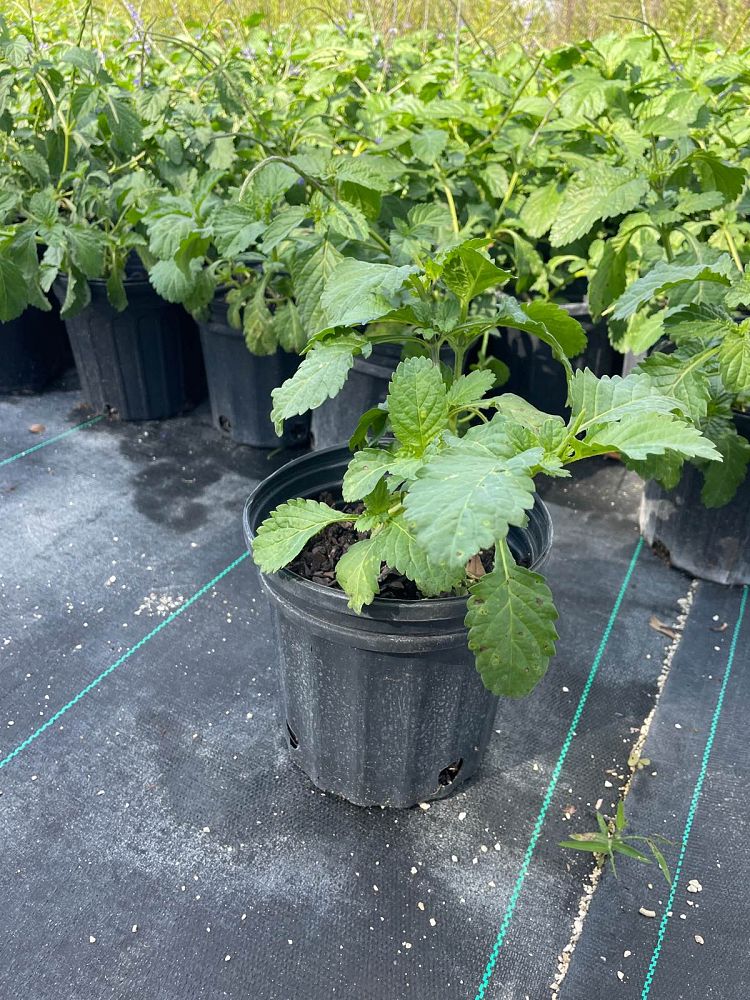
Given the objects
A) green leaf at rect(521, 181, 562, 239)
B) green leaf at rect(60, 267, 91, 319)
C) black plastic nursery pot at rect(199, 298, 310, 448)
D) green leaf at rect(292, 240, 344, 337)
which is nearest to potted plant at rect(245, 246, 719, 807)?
green leaf at rect(292, 240, 344, 337)

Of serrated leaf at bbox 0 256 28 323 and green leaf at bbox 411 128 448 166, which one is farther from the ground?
green leaf at bbox 411 128 448 166

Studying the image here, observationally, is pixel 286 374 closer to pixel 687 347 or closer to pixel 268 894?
pixel 687 347

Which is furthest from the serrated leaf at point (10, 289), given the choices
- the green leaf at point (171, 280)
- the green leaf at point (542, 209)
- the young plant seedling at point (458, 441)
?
the green leaf at point (542, 209)

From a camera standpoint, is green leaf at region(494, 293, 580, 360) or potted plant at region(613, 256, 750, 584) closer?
green leaf at region(494, 293, 580, 360)

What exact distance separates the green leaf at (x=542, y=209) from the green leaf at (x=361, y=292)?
43.2 inches

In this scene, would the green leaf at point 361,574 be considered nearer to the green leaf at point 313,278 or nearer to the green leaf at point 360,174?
the green leaf at point 313,278

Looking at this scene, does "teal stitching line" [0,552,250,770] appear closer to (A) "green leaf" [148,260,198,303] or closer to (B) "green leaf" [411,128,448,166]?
(A) "green leaf" [148,260,198,303]

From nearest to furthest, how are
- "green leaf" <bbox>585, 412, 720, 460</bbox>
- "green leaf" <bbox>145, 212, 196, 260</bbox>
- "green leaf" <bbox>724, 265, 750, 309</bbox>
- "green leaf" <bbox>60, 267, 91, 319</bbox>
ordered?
"green leaf" <bbox>585, 412, 720, 460</bbox> → "green leaf" <bbox>724, 265, 750, 309</bbox> → "green leaf" <bbox>145, 212, 196, 260</bbox> → "green leaf" <bbox>60, 267, 91, 319</bbox>

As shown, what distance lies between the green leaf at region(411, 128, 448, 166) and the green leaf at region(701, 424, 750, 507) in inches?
39.0

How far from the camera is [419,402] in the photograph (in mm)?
1112

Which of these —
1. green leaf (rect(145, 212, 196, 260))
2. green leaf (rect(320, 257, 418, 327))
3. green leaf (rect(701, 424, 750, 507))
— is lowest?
green leaf (rect(701, 424, 750, 507))

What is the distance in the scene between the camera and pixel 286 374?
262 cm

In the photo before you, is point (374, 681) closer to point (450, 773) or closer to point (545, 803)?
point (450, 773)

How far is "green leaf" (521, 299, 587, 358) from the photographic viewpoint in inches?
46.7
